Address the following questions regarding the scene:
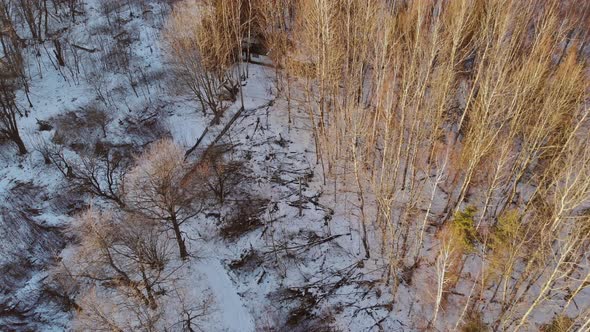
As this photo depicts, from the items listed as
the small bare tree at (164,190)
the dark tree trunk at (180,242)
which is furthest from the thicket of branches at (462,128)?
the dark tree trunk at (180,242)

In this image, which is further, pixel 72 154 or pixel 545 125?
pixel 72 154

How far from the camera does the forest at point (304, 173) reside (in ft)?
72.8

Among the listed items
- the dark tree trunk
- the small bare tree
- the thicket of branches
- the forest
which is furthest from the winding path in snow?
the thicket of branches

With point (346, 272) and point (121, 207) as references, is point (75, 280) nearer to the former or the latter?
point (121, 207)

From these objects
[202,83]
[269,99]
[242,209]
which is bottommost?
[242,209]

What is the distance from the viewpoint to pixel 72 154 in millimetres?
30656

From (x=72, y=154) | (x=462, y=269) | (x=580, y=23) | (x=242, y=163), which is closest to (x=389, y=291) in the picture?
(x=462, y=269)

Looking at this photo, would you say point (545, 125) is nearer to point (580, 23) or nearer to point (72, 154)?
point (580, 23)

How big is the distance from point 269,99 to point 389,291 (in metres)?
17.3

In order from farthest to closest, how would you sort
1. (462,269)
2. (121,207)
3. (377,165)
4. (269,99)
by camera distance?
(269,99)
(377,165)
(121,207)
(462,269)

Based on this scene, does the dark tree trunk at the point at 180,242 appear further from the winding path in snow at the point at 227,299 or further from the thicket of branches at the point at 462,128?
the thicket of branches at the point at 462,128

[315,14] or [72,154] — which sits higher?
[315,14]

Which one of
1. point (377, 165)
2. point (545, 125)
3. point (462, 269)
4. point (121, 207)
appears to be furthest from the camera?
point (377, 165)

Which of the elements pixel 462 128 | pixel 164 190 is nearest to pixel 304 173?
pixel 164 190
